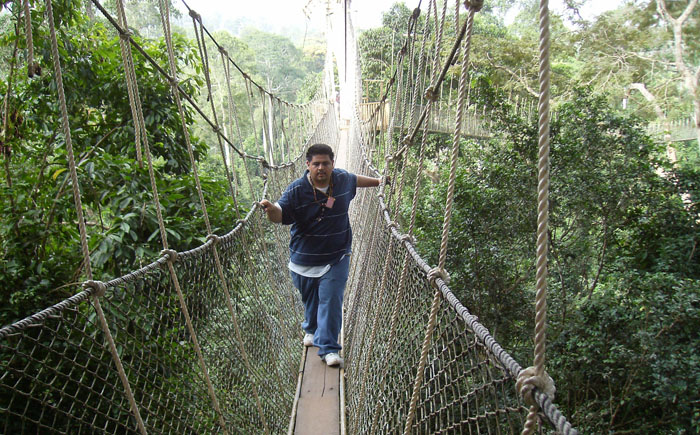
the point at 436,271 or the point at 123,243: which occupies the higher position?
the point at 436,271

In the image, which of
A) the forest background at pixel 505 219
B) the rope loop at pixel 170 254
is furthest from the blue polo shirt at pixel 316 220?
the rope loop at pixel 170 254

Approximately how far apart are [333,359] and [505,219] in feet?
7.57

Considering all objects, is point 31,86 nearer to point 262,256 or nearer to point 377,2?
point 262,256

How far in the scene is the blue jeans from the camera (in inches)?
65.2

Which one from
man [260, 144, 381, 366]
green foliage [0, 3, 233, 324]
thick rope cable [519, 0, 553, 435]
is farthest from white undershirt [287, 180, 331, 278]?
thick rope cable [519, 0, 553, 435]

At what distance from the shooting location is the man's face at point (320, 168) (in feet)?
5.14

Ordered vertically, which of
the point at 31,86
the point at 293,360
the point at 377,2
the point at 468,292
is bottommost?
the point at 468,292

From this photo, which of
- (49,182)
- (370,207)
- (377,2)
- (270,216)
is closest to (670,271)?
(370,207)

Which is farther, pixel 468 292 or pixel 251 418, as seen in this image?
pixel 468 292

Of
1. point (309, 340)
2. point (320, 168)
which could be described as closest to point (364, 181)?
point (320, 168)

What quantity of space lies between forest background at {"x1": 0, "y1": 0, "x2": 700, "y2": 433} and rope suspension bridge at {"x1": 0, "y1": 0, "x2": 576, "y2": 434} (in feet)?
0.79

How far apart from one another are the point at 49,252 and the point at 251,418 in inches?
39.5

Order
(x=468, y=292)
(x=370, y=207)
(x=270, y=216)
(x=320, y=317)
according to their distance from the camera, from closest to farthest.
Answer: (x=270, y=216), (x=320, y=317), (x=370, y=207), (x=468, y=292)

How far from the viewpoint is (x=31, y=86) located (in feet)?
6.35
